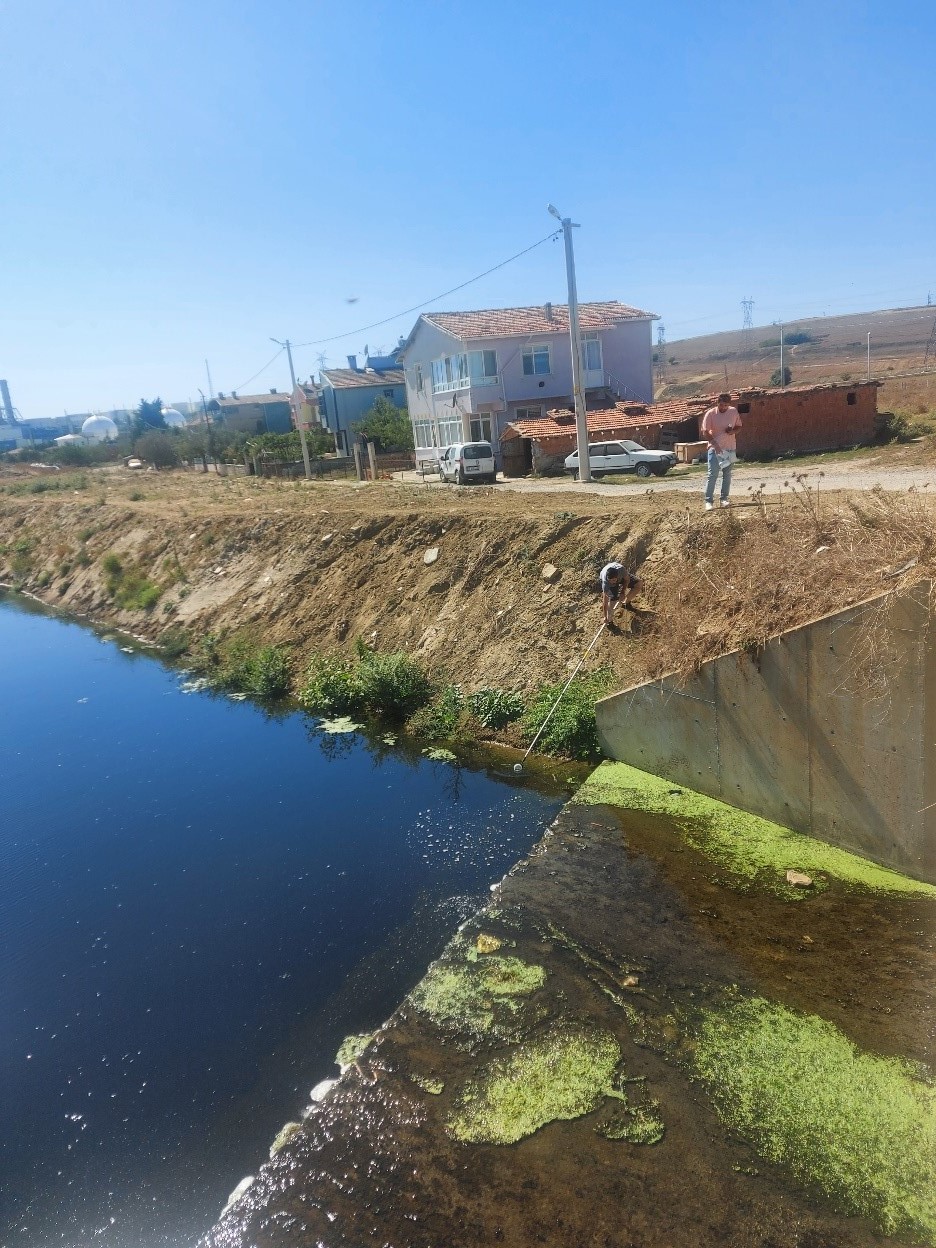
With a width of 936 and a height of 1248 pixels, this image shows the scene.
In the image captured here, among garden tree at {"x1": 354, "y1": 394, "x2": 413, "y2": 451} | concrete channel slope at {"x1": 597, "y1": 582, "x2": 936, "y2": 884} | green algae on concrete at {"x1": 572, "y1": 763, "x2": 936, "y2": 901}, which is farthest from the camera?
garden tree at {"x1": 354, "y1": 394, "x2": 413, "y2": 451}

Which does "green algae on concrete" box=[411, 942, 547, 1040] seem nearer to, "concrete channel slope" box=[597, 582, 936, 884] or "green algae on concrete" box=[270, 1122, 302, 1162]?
"green algae on concrete" box=[270, 1122, 302, 1162]

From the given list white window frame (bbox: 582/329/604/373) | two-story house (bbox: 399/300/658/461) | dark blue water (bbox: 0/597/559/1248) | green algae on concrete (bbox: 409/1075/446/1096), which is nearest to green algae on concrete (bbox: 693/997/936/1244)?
green algae on concrete (bbox: 409/1075/446/1096)

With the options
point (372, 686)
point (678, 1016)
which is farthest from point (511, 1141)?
point (372, 686)

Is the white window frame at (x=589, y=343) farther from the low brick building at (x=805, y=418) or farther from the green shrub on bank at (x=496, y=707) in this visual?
the green shrub on bank at (x=496, y=707)

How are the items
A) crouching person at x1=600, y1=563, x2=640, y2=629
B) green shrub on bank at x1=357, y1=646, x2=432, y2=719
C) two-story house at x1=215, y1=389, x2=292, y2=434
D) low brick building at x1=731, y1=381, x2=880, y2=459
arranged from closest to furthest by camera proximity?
crouching person at x1=600, y1=563, x2=640, y2=629 < green shrub on bank at x1=357, y1=646, x2=432, y2=719 < low brick building at x1=731, y1=381, x2=880, y2=459 < two-story house at x1=215, y1=389, x2=292, y2=434

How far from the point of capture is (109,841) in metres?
13.1

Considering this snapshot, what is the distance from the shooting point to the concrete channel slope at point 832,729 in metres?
9.02

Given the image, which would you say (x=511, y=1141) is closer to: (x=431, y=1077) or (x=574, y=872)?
(x=431, y=1077)

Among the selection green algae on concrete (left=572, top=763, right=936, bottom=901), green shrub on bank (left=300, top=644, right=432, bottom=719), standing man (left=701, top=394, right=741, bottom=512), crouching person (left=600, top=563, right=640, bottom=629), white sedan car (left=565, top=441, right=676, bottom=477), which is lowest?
green algae on concrete (left=572, top=763, right=936, bottom=901)

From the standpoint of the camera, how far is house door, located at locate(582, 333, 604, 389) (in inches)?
1638

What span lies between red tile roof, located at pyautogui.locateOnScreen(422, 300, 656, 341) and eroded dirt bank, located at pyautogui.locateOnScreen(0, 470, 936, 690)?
11680 millimetres

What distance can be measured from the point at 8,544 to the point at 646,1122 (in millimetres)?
45062

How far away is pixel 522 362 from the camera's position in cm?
4159

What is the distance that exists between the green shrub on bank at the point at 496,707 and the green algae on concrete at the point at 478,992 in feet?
21.1
